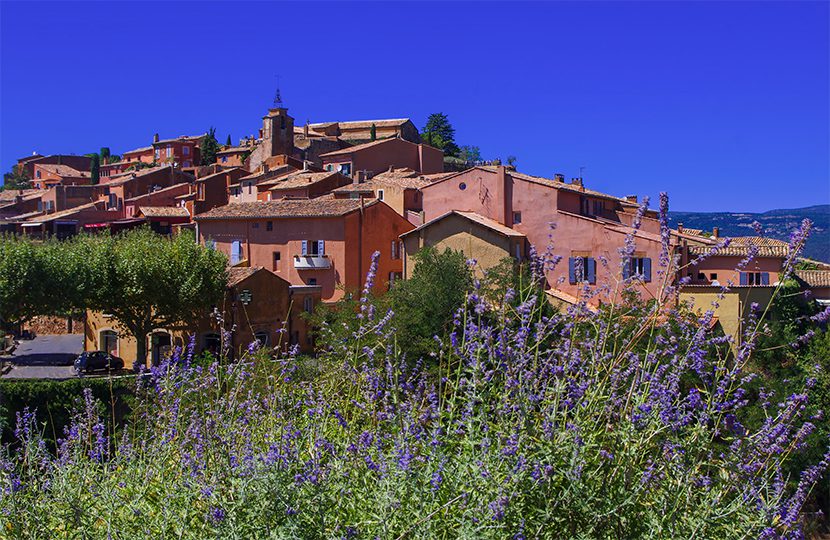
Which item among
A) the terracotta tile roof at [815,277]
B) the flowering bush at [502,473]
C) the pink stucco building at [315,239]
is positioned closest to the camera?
the flowering bush at [502,473]

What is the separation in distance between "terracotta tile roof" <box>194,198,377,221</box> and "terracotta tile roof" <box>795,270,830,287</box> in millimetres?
17464

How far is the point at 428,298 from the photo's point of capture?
83.2 feet

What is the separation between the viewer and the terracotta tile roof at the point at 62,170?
262ft

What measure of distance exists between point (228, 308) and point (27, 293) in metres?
6.82

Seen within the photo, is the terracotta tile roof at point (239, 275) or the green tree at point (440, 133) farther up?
the green tree at point (440, 133)

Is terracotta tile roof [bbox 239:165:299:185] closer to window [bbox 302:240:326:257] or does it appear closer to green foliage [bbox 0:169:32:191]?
window [bbox 302:240:326:257]

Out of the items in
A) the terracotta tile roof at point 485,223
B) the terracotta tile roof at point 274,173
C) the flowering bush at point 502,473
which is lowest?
the flowering bush at point 502,473

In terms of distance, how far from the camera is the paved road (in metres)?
26.9

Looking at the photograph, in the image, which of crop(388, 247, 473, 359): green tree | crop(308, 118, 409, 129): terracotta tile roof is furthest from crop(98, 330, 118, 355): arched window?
crop(308, 118, 409, 129): terracotta tile roof

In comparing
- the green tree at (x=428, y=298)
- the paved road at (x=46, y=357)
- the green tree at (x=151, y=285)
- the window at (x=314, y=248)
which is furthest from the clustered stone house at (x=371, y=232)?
the green tree at (x=428, y=298)

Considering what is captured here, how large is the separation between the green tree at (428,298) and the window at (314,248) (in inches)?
278

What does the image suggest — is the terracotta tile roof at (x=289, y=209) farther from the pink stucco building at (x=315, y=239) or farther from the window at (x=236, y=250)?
the window at (x=236, y=250)

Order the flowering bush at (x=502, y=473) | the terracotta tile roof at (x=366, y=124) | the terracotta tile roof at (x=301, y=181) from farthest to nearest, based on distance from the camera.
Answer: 1. the terracotta tile roof at (x=366, y=124)
2. the terracotta tile roof at (x=301, y=181)
3. the flowering bush at (x=502, y=473)

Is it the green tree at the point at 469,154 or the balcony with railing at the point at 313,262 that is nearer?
the balcony with railing at the point at 313,262
